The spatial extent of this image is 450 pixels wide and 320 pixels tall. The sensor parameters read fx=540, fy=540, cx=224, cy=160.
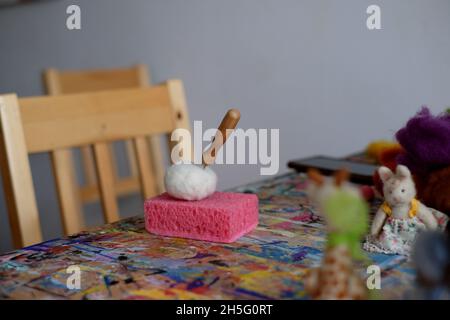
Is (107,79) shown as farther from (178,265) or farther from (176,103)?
(178,265)

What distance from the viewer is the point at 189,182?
632mm

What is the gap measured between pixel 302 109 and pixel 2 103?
0.74m

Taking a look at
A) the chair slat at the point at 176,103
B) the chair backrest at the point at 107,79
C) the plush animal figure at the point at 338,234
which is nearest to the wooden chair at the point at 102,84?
the chair backrest at the point at 107,79

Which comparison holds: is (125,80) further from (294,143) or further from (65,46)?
(294,143)

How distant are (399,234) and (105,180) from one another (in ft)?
1.96

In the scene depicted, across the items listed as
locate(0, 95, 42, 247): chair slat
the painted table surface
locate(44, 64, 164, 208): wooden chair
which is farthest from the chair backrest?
the painted table surface

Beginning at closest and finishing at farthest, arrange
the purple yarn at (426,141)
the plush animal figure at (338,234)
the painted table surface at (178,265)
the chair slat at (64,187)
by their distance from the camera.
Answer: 1. the plush animal figure at (338,234)
2. the painted table surface at (178,265)
3. the purple yarn at (426,141)
4. the chair slat at (64,187)

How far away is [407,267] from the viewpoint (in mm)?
536

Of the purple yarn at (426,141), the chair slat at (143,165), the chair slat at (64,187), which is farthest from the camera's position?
the chair slat at (143,165)

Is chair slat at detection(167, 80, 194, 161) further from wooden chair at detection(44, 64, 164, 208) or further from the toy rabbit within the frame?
the toy rabbit

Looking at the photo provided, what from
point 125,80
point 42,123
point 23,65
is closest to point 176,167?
point 42,123

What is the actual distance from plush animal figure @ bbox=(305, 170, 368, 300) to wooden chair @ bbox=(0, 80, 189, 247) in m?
0.56

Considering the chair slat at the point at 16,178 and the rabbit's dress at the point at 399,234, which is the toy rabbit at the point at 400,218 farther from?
the chair slat at the point at 16,178

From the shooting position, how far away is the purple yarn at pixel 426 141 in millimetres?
614
